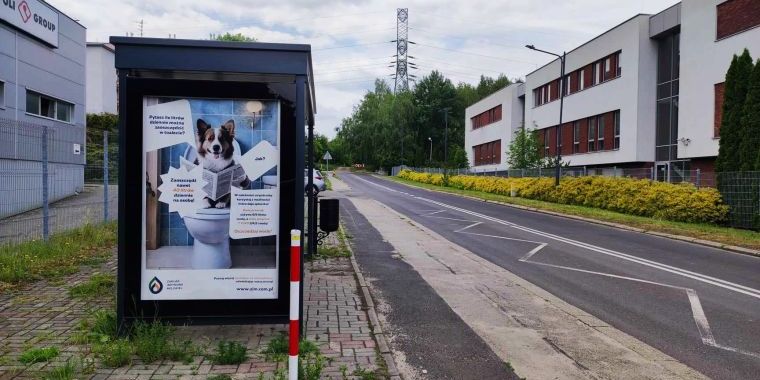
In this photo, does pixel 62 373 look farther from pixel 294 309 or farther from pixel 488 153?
pixel 488 153

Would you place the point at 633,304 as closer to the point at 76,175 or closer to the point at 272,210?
the point at 272,210

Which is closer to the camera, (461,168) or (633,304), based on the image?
(633,304)

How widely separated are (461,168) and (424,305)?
51.1 m

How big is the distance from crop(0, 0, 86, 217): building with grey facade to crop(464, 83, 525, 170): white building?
1467 inches

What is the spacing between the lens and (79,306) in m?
6.68

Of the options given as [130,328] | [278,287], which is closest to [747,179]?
[278,287]

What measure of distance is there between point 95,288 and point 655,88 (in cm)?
3122

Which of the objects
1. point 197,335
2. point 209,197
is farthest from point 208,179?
point 197,335

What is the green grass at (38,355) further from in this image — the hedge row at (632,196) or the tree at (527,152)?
the tree at (527,152)

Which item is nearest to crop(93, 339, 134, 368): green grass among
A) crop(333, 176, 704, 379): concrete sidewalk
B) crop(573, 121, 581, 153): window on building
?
crop(333, 176, 704, 379): concrete sidewalk

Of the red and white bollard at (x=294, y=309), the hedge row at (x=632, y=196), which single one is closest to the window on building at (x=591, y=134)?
the hedge row at (x=632, y=196)

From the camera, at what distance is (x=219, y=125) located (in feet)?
17.8

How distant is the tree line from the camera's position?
295 feet

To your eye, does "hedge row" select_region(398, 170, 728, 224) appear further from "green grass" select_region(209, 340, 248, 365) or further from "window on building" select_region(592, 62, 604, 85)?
"green grass" select_region(209, 340, 248, 365)
